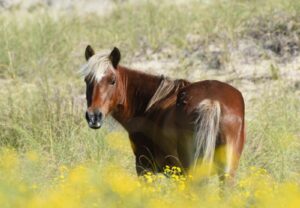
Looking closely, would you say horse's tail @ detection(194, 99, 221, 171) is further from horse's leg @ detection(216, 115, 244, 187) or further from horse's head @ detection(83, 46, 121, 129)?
horse's head @ detection(83, 46, 121, 129)

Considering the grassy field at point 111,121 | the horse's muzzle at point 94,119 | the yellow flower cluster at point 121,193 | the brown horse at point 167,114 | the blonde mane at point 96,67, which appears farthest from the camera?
the blonde mane at point 96,67

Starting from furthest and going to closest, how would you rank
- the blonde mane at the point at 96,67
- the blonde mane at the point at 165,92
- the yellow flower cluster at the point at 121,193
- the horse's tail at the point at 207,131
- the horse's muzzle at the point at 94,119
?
the blonde mane at the point at 165,92 < the blonde mane at the point at 96,67 < the horse's muzzle at the point at 94,119 < the horse's tail at the point at 207,131 < the yellow flower cluster at the point at 121,193

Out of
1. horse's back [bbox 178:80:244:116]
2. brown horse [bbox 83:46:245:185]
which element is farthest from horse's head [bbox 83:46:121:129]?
horse's back [bbox 178:80:244:116]

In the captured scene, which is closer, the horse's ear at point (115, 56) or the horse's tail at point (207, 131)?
the horse's tail at point (207, 131)

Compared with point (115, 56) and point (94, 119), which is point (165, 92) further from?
point (94, 119)

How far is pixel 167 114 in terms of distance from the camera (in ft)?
19.6

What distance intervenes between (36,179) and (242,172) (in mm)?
1804

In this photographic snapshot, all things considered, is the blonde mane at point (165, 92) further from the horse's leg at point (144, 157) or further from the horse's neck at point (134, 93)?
the horse's leg at point (144, 157)

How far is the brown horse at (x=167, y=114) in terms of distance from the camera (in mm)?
5379

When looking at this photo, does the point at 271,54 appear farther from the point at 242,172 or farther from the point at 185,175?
the point at 185,175

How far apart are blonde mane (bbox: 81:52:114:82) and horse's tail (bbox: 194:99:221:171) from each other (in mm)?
1046

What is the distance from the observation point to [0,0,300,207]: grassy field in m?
4.53

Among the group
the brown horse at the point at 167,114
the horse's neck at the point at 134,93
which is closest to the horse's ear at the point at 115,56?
the brown horse at the point at 167,114

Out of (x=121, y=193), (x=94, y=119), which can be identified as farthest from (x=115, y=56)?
(x=121, y=193)
